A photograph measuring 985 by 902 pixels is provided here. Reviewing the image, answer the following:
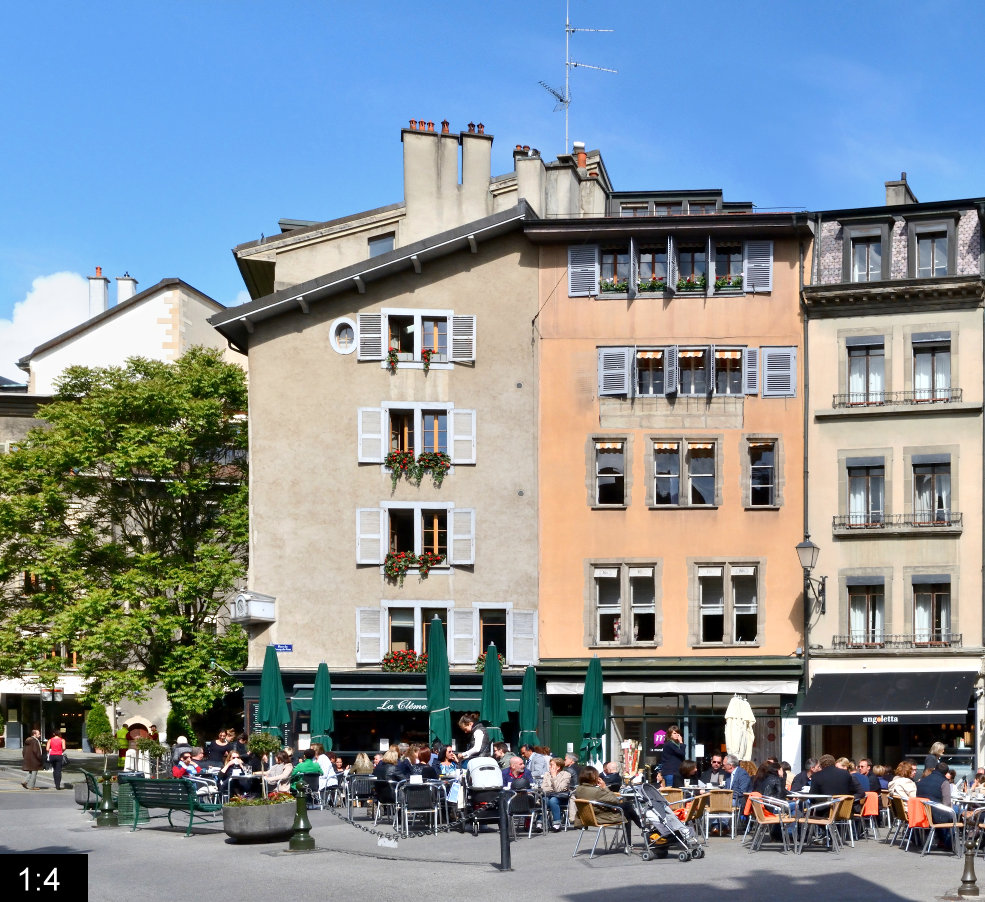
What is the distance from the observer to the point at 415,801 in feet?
81.8

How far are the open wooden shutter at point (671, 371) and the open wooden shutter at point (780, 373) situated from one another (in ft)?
7.37

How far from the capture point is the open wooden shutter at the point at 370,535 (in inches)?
1559

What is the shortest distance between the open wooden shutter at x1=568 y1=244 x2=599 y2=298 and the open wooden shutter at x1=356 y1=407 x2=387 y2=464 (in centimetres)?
585

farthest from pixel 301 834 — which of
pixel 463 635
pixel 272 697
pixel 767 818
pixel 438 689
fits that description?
pixel 463 635

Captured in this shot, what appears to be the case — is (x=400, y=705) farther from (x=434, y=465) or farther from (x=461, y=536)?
(x=434, y=465)

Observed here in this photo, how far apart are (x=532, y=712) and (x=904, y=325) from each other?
13.2m

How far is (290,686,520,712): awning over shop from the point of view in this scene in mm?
38562

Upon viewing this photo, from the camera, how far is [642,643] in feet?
128

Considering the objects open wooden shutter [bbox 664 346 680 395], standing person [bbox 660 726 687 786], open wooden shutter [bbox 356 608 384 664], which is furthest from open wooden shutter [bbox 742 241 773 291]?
standing person [bbox 660 726 687 786]

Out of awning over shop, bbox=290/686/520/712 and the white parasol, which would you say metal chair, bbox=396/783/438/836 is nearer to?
the white parasol

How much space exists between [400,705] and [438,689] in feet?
19.1

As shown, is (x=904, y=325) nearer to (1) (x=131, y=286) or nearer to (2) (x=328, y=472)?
(2) (x=328, y=472)

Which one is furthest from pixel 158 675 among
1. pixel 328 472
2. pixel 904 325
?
pixel 904 325

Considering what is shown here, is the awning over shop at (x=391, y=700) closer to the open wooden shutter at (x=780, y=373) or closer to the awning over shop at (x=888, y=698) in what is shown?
the awning over shop at (x=888, y=698)
